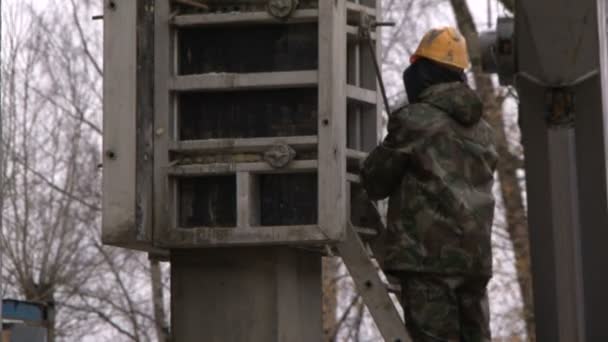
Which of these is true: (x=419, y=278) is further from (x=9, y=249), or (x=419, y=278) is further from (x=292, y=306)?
(x=9, y=249)

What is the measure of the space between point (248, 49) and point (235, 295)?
1.14 meters

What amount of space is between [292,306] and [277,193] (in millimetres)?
618

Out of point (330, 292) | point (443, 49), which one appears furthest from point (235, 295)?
point (330, 292)

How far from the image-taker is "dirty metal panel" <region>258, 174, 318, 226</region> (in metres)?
7.89

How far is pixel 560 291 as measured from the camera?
6.87 metres

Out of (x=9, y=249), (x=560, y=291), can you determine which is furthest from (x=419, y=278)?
(x=9, y=249)

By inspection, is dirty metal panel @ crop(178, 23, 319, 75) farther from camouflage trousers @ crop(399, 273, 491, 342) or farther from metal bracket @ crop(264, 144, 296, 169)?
camouflage trousers @ crop(399, 273, 491, 342)

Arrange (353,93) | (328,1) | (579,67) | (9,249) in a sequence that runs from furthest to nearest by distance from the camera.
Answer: (9,249)
(353,93)
(328,1)
(579,67)

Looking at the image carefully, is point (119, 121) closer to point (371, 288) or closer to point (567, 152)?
point (371, 288)

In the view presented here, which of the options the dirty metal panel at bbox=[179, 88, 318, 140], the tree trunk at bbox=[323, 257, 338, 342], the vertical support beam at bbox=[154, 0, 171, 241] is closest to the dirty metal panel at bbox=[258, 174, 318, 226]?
the dirty metal panel at bbox=[179, 88, 318, 140]

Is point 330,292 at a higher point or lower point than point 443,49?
lower

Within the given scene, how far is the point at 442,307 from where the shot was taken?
7.92 meters

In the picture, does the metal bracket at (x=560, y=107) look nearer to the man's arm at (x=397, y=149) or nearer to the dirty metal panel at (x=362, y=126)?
the man's arm at (x=397, y=149)

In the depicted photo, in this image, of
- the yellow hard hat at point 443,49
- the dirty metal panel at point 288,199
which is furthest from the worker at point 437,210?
the dirty metal panel at point 288,199
